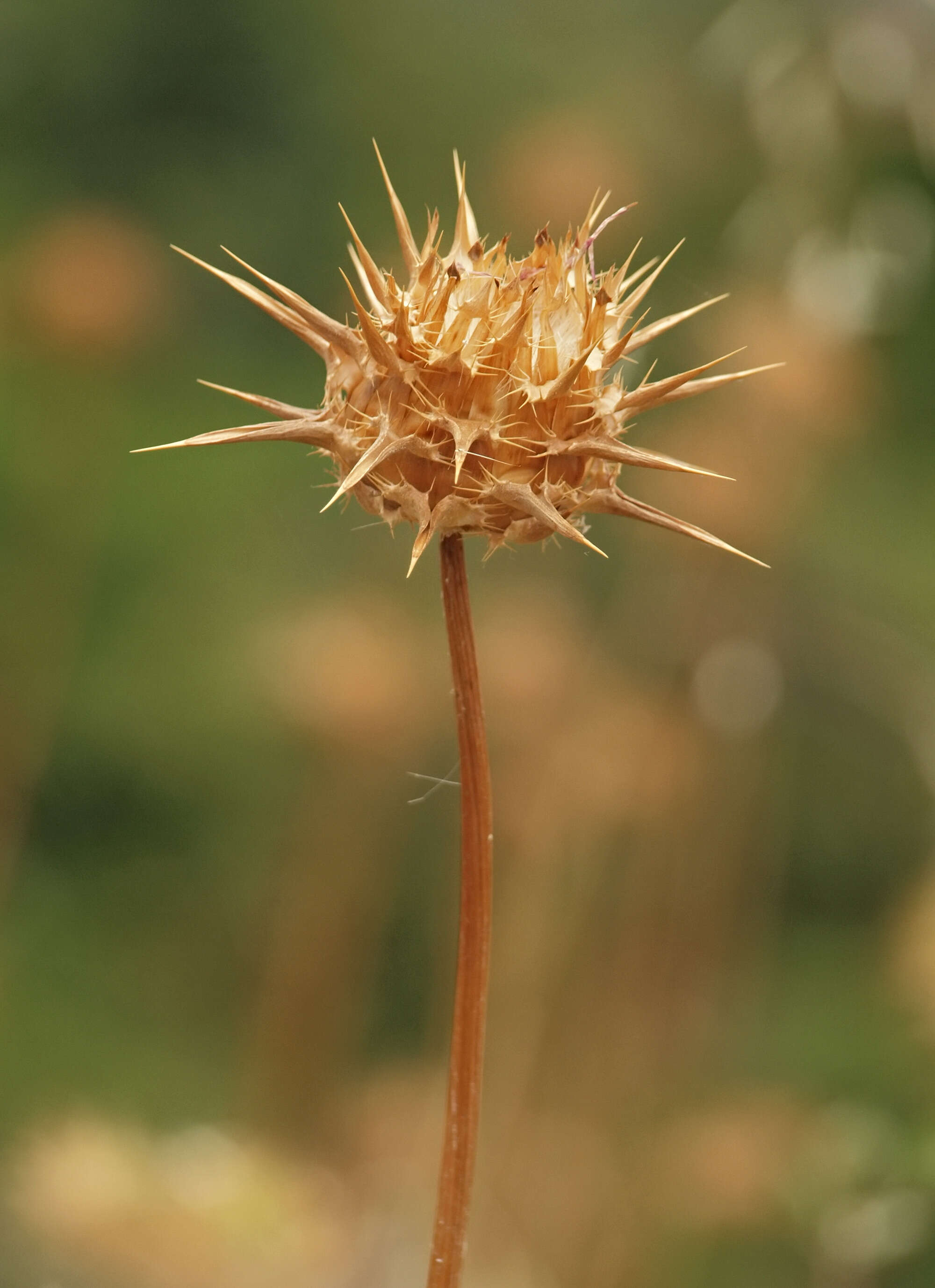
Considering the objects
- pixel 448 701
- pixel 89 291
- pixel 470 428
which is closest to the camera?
pixel 470 428

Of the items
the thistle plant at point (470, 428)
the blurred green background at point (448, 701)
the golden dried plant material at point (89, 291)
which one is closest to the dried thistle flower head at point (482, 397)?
the thistle plant at point (470, 428)

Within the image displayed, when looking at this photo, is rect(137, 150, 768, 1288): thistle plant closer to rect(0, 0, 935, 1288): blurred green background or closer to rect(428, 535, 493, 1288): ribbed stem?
rect(428, 535, 493, 1288): ribbed stem

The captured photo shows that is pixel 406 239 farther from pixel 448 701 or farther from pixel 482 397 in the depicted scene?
pixel 448 701

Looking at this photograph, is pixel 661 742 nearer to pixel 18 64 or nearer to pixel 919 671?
pixel 919 671

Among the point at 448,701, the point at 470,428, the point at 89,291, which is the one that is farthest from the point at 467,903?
the point at 448,701

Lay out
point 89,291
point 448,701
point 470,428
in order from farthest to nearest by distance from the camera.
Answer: point 448,701, point 89,291, point 470,428

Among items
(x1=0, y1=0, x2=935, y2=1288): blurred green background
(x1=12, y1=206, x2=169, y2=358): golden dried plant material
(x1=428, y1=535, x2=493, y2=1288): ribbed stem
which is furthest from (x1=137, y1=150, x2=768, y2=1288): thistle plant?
(x1=12, y1=206, x2=169, y2=358): golden dried plant material

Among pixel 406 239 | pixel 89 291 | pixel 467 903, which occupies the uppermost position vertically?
pixel 89 291

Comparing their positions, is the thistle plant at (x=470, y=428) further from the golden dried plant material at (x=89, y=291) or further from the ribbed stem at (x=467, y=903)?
the golden dried plant material at (x=89, y=291)
